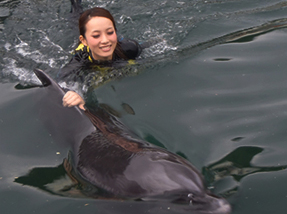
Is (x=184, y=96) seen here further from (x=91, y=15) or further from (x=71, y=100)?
(x=91, y=15)

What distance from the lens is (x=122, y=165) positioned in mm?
3129

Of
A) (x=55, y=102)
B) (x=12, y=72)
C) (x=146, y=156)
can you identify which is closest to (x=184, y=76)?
(x=55, y=102)

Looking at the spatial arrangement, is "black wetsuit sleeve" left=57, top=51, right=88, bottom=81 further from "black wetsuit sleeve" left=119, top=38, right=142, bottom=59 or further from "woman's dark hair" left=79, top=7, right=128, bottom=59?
"black wetsuit sleeve" left=119, top=38, right=142, bottom=59

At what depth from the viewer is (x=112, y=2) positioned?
7.36 meters

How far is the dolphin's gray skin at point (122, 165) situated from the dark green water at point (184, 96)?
0.12 meters

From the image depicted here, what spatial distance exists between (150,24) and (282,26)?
1.98 m

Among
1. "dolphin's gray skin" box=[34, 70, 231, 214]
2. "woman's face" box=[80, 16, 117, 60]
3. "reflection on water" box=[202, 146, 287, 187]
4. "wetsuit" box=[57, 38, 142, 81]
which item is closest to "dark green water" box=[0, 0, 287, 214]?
"reflection on water" box=[202, 146, 287, 187]

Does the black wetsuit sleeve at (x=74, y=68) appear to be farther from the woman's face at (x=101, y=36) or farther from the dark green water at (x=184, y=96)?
the dark green water at (x=184, y=96)

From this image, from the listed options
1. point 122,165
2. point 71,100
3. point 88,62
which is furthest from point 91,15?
point 122,165

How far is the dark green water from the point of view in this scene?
3.39 metres

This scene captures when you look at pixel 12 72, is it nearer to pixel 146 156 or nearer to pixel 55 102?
pixel 55 102

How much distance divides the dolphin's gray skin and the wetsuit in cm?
119

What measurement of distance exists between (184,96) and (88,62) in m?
1.54

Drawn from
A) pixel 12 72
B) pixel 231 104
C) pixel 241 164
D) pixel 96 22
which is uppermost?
pixel 96 22
